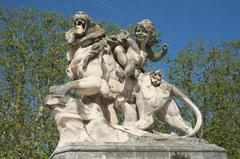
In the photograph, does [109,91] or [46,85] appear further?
[46,85]

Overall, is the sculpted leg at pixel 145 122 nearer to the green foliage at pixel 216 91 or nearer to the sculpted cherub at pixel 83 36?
the sculpted cherub at pixel 83 36

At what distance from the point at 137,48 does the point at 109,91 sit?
1.20 metres

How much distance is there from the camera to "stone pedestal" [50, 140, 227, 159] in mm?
7720

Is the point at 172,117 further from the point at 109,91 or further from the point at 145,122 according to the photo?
the point at 109,91

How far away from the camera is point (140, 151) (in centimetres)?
802

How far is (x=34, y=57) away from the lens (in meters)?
21.6

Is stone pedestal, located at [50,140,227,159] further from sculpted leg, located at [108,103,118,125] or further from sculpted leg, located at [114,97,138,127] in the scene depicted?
sculpted leg, located at [108,103,118,125]

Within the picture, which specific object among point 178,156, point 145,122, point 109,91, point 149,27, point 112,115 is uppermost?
point 149,27

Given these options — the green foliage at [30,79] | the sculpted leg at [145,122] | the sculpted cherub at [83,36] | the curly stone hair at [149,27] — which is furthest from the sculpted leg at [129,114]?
the green foliage at [30,79]

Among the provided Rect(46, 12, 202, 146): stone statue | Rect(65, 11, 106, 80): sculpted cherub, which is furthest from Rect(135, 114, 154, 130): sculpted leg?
Rect(65, 11, 106, 80): sculpted cherub

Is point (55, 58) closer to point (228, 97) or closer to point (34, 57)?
point (34, 57)

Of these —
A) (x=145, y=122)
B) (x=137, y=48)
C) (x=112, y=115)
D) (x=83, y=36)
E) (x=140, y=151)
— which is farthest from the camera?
(x=137, y=48)

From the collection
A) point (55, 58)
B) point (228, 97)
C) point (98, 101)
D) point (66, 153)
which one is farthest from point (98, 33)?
point (228, 97)

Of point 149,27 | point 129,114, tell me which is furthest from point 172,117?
point 149,27
